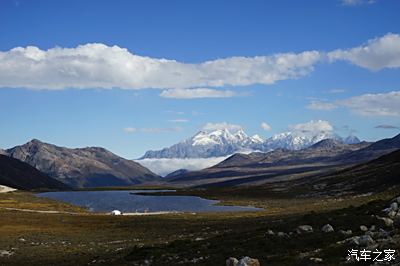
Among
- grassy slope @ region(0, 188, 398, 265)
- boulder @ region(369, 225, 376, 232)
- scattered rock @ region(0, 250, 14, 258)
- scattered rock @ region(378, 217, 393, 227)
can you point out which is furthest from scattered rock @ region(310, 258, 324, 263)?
scattered rock @ region(0, 250, 14, 258)

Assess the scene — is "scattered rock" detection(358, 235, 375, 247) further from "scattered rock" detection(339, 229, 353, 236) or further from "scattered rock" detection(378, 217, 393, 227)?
"scattered rock" detection(378, 217, 393, 227)

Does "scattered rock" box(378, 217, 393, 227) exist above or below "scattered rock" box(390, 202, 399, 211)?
below

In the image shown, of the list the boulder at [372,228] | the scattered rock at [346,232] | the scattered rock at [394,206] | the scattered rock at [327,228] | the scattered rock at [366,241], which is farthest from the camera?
the scattered rock at [394,206]

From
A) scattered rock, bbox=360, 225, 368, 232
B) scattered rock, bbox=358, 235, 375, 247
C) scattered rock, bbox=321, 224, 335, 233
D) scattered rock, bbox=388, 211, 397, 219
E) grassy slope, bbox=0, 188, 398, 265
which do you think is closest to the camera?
scattered rock, bbox=358, 235, 375, 247

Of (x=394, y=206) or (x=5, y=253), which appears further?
(x=5, y=253)

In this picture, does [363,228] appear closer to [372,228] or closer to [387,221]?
[372,228]

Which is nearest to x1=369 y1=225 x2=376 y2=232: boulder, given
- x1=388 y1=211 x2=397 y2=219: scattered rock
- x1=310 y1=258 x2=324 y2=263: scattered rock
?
x1=388 y1=211 x2=397 y2=219: scattered rock

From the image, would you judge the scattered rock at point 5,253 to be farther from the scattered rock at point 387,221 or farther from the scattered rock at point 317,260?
the scattered rock at point 387,221

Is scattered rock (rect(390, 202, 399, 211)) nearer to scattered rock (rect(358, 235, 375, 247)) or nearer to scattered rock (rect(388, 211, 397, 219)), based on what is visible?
scattered rock (rect(388, 211, 397, 219))

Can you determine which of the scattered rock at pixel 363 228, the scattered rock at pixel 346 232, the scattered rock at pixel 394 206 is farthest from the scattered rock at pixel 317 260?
the scattered rock at pixel 394 206

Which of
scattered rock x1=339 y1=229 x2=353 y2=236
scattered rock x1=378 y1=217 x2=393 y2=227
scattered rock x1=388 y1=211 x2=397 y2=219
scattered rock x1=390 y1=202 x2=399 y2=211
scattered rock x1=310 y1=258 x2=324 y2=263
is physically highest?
scattered rock x1=390 y1=202 x2=399 y2=211

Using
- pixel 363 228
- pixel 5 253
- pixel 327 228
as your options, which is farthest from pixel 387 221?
pixel 5 253

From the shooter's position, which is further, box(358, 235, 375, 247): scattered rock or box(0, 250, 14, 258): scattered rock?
box(0, 250, 14, 258): scattered rock

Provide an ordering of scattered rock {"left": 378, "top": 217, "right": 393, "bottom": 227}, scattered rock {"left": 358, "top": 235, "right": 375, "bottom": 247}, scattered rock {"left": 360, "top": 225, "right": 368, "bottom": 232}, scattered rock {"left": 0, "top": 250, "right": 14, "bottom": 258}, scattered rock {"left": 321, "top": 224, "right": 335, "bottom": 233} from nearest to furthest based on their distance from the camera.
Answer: scattered rock {"left": 358, "top": 235, "right": 375, "bottom": 247}, scattered rock {"left": 378, "top": 217, "right": 393, "bottom": 227}, scattered rock {"left": 360, "top": 225, "right": 368, "bottom": 232}, scattered rock {"left": 321, "top": 224, "right": 335, "bottom": 233}, scattered rock {"left": 0, "top": 250, "right": 14, "bottom": 258}
